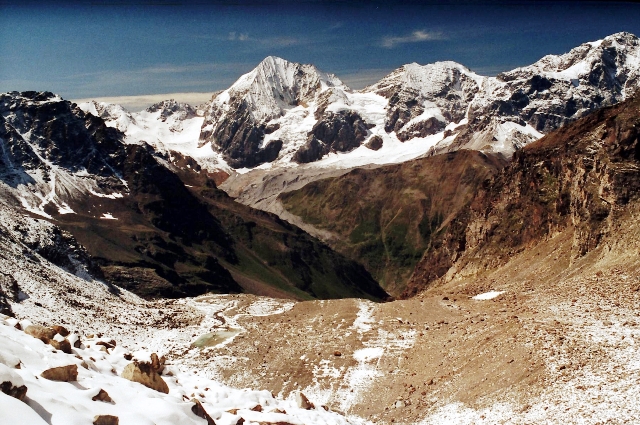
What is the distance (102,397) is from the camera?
1215cm

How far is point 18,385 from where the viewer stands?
405 inches

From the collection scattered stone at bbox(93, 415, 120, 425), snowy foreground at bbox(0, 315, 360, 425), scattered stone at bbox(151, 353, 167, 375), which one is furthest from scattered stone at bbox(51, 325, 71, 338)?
scattered stone at bbox(93, 415, 120, 425)

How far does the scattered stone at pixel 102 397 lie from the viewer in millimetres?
12079

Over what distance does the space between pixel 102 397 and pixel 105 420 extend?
164cm

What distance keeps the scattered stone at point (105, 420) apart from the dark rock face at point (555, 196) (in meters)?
49.5

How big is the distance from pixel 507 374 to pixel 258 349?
2215 cm

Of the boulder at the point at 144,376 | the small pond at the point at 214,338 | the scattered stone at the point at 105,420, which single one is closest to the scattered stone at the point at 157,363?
the boulder at the point at 144,376

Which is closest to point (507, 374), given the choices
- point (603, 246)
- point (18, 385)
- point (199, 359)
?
point (18, 385)

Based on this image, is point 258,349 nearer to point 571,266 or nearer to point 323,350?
point 323,350

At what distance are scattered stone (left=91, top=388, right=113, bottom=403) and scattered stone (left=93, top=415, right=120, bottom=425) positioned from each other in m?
1.44

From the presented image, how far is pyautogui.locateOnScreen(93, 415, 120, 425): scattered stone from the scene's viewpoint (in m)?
10.5

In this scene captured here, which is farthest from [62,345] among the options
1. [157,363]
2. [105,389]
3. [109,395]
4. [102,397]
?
[102,397]

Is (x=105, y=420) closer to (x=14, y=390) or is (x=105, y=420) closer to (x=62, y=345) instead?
(x=14, y=390)

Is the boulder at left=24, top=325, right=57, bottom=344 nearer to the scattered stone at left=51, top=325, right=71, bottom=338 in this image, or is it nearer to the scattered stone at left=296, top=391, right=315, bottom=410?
the scattered stone at left=51, top=325, right=71, bottom=338
